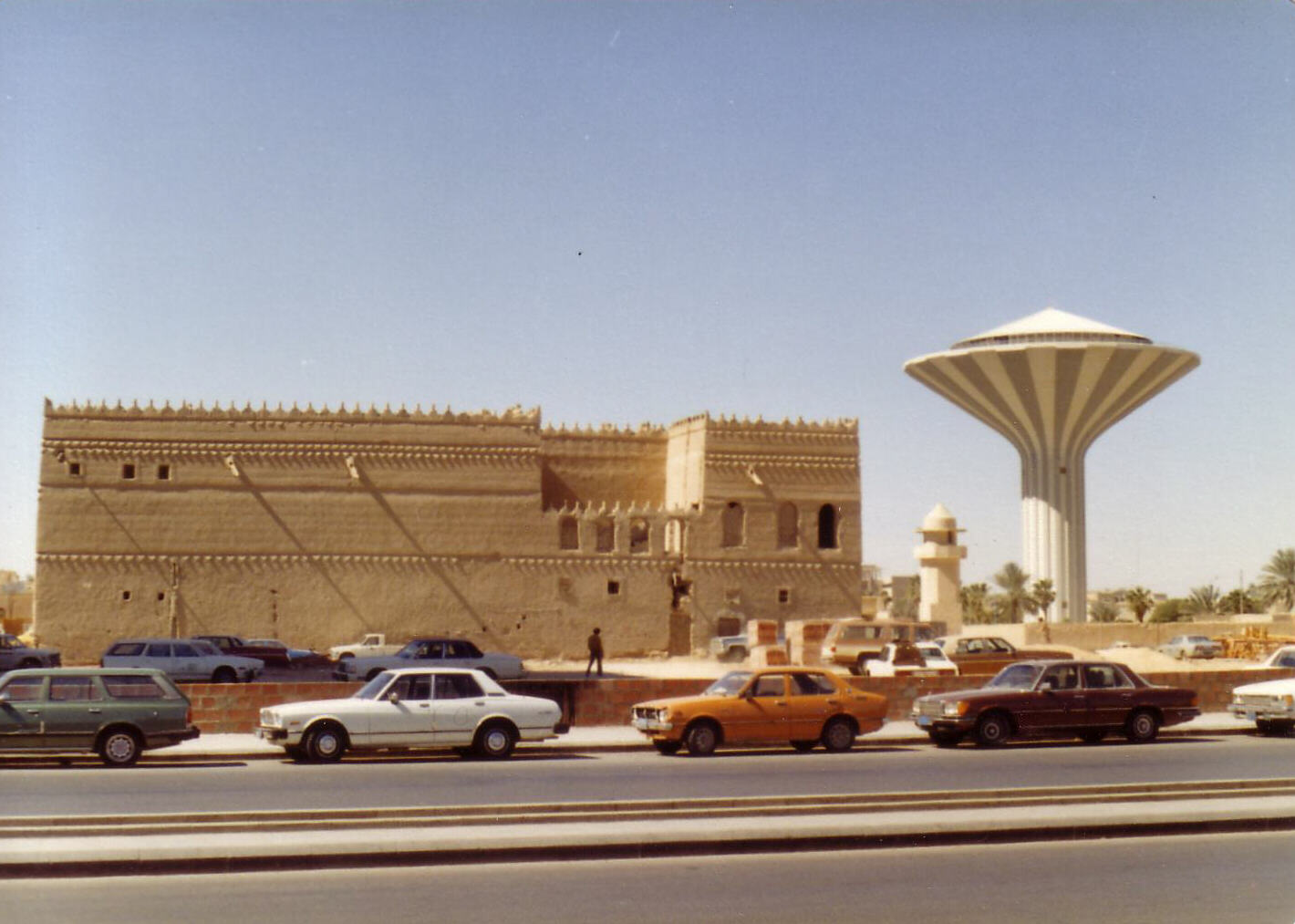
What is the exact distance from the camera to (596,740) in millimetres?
23703

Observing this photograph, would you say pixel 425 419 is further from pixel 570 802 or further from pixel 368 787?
pixel 570 802

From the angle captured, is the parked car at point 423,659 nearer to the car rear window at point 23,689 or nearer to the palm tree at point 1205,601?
the car rear window at point 23,689

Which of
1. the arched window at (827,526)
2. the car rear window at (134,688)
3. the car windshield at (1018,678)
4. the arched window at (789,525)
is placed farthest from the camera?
the arched window at (827,526)

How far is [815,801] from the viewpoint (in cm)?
1410

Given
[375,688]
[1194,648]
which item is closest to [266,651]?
[375,688]

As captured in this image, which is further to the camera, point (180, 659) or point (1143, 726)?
point (180, 659)

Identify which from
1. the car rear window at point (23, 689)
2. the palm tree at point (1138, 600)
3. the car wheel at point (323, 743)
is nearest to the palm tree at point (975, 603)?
the palm tree at point (1138, 600)

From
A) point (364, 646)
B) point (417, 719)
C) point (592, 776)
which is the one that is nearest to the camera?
point (592, 776)

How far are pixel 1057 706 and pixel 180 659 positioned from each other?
73.5 ft

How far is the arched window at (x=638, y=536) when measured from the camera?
54906mm

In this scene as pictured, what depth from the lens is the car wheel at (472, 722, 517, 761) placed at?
21.2 m

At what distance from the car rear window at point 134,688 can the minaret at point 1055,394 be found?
60359 millimetres

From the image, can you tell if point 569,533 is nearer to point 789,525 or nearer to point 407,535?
point 407,535

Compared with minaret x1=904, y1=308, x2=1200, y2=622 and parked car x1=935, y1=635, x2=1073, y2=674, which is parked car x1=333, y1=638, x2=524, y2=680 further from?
minaret x1=904, y1=308, x2=1200, y2=622
